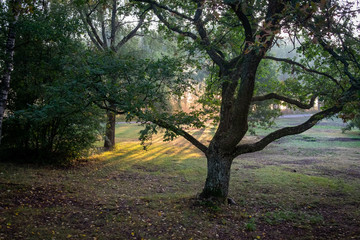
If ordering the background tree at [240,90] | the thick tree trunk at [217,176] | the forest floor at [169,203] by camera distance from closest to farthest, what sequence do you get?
the forest floor at [169,203] < the background tree at [240,90] < the thick tree trunk at [217,176]

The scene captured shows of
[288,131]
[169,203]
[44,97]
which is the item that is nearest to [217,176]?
[169,203]

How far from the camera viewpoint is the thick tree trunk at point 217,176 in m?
6.32

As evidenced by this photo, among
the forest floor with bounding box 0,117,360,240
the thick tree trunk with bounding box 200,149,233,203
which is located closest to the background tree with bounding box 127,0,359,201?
the thick tree trunk with bounding box 200,149,233,203

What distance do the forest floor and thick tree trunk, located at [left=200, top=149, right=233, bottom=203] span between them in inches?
11.5

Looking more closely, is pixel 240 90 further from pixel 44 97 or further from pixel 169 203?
pixel 44 97

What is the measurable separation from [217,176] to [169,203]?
4.62ft

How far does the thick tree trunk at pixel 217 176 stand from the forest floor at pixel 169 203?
29 cm

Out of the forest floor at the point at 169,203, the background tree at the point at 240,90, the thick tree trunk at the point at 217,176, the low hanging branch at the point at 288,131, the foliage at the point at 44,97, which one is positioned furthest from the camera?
the foliage at the point at 44,97

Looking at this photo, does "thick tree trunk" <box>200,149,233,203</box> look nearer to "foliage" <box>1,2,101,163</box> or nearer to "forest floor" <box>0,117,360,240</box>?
"forest floor" <box>0,117,360,240</box>

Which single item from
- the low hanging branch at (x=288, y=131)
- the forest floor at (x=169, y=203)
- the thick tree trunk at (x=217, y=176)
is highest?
the low hanging branch at (x=288, y=131)

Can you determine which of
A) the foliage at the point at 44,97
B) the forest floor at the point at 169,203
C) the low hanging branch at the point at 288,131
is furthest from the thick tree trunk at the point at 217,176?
the foliage at the point at 44,97

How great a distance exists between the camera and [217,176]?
20.8ft

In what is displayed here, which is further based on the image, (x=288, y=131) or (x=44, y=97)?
(x=44, y=97)

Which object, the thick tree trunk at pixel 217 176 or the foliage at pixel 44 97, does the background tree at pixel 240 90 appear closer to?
the thick tree trunk at pixel 217 176
